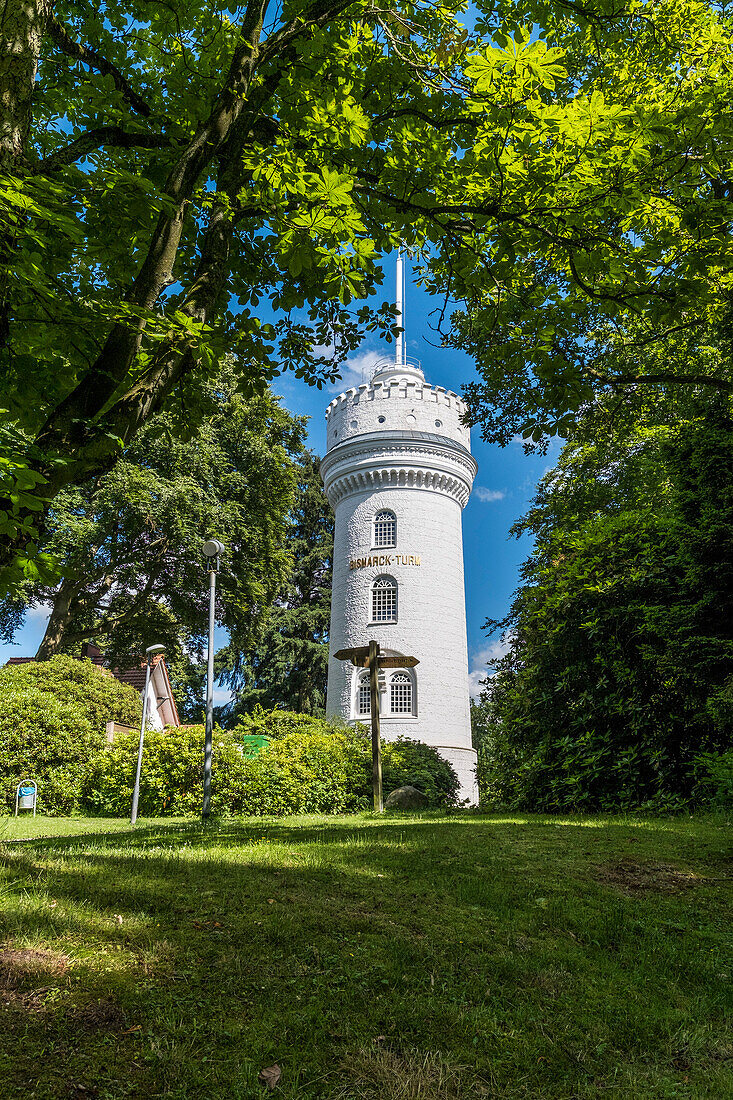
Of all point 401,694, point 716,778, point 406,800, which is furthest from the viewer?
point 401,694

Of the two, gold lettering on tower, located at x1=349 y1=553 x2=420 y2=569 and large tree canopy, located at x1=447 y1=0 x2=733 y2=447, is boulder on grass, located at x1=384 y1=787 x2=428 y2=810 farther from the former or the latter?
gold lettering on tower, located at x1=349 y1=553 x2=420 y2=569

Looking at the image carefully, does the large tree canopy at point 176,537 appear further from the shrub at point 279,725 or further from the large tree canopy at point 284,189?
the large tree canopy at point 284,189

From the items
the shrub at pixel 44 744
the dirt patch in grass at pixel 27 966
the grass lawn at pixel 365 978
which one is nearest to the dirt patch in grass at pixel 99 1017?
the grass lawn at pixel 365 978

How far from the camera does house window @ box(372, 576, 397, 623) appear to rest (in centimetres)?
2884

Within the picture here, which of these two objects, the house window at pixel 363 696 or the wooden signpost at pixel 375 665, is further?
the house window at pixel 363 696

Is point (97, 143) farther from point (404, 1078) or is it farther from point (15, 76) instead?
point (404, 1078)

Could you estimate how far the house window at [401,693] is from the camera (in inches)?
1080

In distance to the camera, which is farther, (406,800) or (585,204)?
(406,800)

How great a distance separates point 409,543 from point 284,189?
25.0 metres

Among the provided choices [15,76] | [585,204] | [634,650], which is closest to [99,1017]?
[15,76]

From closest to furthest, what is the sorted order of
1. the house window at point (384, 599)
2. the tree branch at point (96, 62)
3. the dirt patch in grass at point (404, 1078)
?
the dirt patch in grass at point (404, 1078), the tree branch at point (96, 62), the house window at point (384, 599)

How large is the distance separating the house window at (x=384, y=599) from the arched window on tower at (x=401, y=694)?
7.74ft

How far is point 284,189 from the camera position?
499cm

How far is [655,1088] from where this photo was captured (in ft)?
9.45
